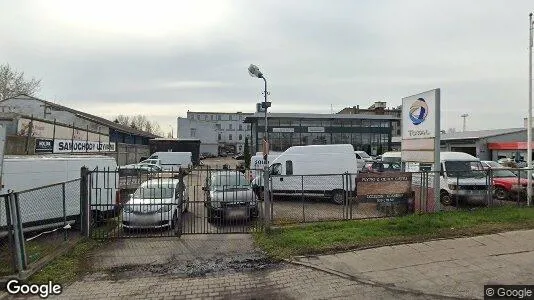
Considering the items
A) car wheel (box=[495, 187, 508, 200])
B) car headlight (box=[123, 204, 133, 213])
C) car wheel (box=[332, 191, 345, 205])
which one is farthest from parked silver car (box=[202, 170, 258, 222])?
car wheel (box=[495, 187, 508, 200])

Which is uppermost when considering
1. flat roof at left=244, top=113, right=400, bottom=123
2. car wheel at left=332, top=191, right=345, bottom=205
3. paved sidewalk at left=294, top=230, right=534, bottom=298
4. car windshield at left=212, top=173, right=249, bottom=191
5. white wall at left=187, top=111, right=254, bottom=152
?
white wall at left=187, top=111, right=254, bottom=152

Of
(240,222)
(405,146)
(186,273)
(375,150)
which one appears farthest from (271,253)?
(375,150)

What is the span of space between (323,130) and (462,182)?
137 ft

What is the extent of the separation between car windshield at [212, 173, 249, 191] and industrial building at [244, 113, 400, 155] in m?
38.0

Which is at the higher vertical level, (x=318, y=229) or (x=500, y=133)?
(x=500, y=133)

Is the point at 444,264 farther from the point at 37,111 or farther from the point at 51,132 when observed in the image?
the point at 37,111

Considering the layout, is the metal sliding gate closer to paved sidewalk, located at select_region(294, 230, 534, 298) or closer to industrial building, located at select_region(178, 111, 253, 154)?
paved sidewalk, located at select_region(294, 230, 534, 298)

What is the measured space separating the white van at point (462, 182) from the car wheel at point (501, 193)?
4.49 feet

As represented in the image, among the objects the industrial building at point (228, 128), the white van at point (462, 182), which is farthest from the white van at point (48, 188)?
the industrial building at point (228, 128)

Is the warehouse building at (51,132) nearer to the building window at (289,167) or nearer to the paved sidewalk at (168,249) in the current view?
the paved sidewalk at (168,249)

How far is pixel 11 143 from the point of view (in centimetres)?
2064

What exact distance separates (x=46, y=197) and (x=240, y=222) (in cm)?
496

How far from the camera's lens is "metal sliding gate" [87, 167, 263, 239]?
989 cm

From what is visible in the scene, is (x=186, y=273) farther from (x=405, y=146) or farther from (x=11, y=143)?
(x=11, y=143)
